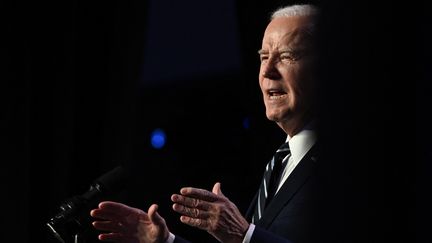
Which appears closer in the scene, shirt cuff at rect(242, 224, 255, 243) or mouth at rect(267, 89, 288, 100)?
shirt cuff at rect(242, 224, 255, 243)

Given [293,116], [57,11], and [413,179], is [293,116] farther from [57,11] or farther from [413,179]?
[57,11]

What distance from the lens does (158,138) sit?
4309mm

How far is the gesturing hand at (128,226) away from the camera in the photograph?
1.53 m

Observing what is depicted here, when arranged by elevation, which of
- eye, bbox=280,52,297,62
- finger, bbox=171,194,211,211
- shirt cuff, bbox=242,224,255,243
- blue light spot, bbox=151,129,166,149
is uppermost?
eye, bbox=280,52,297,62

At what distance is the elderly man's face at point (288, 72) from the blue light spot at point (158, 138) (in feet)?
8.36

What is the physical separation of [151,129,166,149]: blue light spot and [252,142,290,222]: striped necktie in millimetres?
2554

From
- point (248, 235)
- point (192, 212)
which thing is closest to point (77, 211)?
point (192, 212)

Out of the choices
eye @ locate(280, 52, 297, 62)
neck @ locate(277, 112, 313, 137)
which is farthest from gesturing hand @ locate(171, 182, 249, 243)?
eye @ locate(280, 52, 297, 62)

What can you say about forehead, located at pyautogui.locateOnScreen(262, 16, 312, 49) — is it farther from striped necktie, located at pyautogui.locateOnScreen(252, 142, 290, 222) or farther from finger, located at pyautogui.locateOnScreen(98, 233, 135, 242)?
finger, located at pyautogui.locateOnScreen(98, 233, 135, 242)

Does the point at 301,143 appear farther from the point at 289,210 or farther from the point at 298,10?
the point at 298,10

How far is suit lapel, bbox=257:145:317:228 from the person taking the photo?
1.51 m

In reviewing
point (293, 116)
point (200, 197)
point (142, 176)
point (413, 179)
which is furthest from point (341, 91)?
point (142, 176)

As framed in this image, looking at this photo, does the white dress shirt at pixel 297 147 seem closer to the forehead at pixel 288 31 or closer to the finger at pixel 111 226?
the forehead at pixel 288 31

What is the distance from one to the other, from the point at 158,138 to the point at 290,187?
9.35 ft
